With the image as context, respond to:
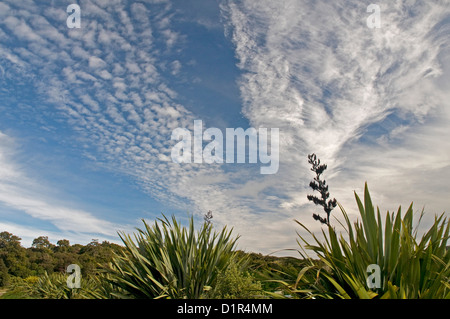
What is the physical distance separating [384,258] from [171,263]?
4012 millimetres

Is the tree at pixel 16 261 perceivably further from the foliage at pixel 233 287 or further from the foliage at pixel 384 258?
the foliage at pixel 384 258

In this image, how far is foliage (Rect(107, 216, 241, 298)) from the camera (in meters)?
5.75

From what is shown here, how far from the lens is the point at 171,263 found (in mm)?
6098

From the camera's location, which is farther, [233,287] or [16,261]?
[16,261]

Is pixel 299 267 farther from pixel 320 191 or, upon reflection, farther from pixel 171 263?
pixel 320 191

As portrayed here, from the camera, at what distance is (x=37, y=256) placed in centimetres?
3616

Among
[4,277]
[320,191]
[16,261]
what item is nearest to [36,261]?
[16,261]

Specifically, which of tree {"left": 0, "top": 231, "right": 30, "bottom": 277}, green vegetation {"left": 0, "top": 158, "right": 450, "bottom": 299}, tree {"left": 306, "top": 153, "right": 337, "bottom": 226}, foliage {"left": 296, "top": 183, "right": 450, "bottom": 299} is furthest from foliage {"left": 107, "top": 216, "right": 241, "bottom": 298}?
tree {"left": 0, "top": 231, "right": 30, "bottom": 277}

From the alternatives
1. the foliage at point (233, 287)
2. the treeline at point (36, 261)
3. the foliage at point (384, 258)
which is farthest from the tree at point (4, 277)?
the foliage at point (384, 258)

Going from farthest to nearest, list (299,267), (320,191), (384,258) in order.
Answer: (320,191) < (299,267) < (384,258)
